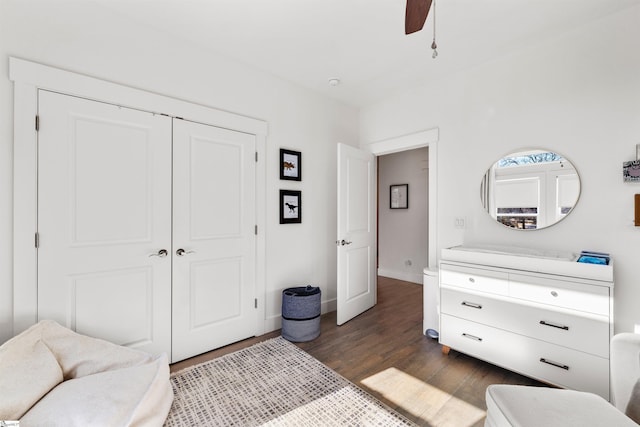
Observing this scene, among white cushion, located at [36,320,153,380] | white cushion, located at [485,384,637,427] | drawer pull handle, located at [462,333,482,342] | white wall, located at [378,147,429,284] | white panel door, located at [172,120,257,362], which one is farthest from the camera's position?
white wall, located at [378,147,429,284]

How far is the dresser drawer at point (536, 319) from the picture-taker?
179 cm

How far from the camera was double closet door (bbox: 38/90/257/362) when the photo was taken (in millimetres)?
1871

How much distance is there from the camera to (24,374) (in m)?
1.44

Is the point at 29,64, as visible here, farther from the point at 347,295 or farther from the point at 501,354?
the point at 501,354

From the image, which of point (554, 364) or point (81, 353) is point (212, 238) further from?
point (554, 364)

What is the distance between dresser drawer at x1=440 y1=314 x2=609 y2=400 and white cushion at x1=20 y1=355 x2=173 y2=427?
2190mm

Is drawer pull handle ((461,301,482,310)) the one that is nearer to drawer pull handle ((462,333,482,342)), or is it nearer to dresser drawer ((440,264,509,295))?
dresser drawer ((440,264,509,295))

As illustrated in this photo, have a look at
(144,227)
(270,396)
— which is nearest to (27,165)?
(144,227)

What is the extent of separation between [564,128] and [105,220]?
3567 mm

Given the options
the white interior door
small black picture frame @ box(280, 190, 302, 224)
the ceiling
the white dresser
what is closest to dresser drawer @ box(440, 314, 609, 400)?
the white dresser

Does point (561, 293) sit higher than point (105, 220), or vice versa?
point (105, 220)

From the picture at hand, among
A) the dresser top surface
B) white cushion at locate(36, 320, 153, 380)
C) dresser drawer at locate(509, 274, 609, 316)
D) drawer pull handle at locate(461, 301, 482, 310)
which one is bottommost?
white cushion at locate(36, 320, 153, 380)

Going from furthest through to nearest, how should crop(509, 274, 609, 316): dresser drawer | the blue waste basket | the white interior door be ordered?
the white interior door
the blue waste basket
crop(509, 274, 609, 316): dresser drawer

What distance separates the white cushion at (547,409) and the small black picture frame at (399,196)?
3800mm
